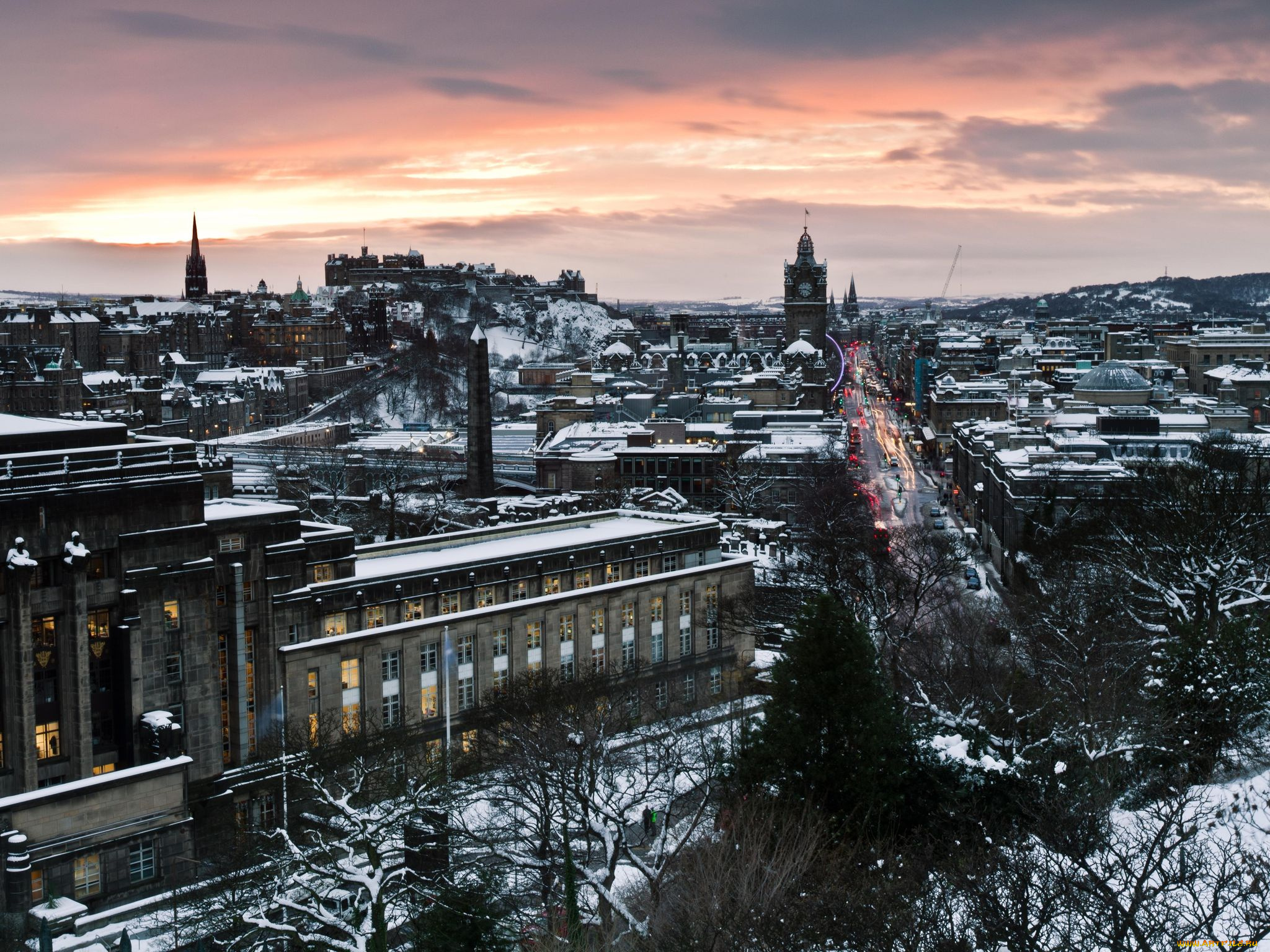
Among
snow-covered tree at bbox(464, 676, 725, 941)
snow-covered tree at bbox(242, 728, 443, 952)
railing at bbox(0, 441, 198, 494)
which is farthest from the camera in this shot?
railing at bbox(0, 441, 198, 494)

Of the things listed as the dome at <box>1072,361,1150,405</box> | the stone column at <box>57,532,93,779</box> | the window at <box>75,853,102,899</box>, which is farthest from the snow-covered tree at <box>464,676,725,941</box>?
the dome at <box>1072,361,1150,405</box>

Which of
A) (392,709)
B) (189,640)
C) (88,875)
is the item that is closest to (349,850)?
(88,875)

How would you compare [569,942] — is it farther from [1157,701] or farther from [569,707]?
[1157,701]

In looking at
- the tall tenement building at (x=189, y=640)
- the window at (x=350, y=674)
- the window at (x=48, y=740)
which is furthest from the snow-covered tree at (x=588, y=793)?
the window at (x=48, y=740)

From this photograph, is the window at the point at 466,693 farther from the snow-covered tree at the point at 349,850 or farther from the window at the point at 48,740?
the window at the point at 48,740

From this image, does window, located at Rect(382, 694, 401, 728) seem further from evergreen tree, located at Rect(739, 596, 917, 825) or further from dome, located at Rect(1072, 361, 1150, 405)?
dome, located at Rect(1072, 361, 1150, 405)

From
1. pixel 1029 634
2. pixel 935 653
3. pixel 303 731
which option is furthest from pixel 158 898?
pixel 1029 634
